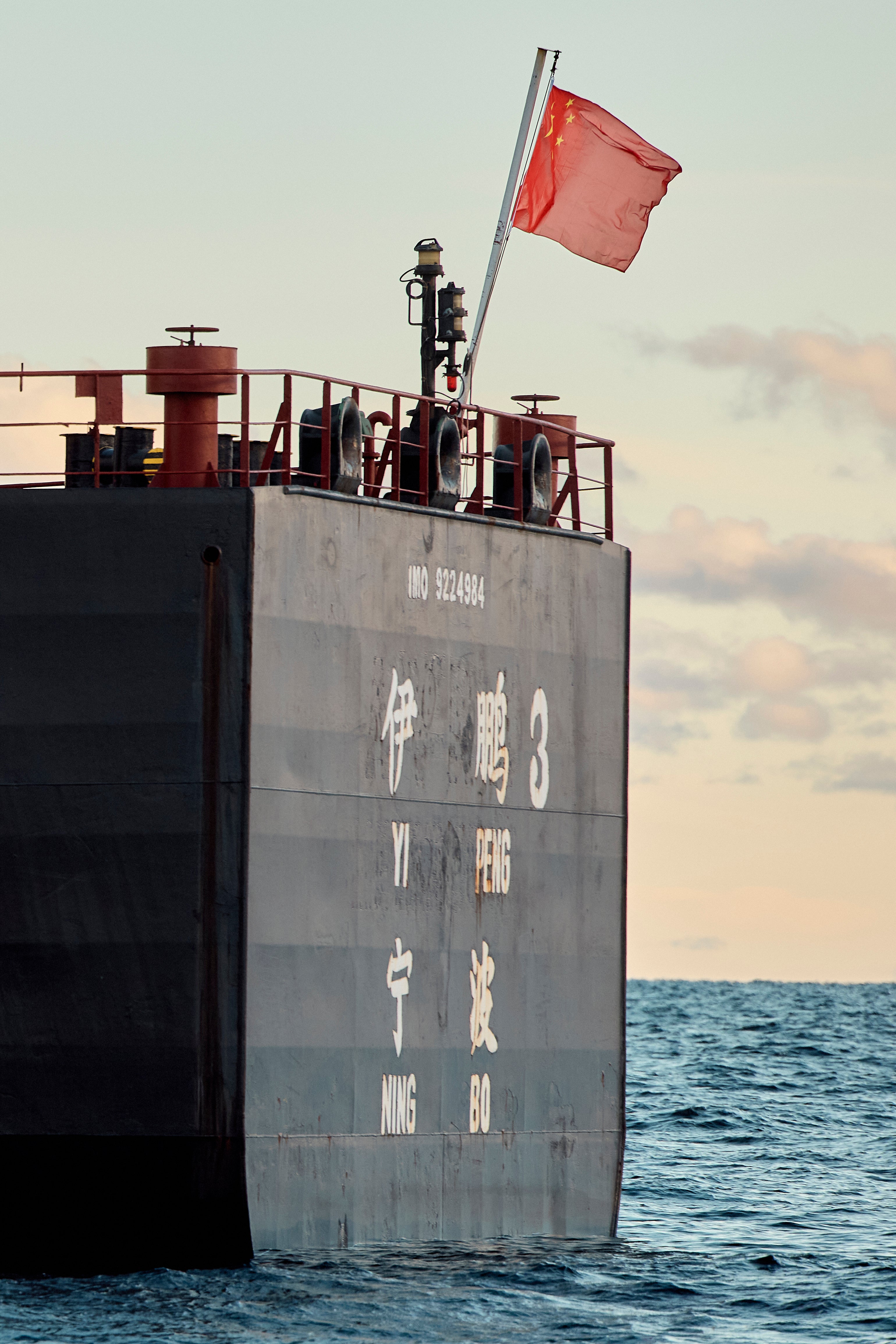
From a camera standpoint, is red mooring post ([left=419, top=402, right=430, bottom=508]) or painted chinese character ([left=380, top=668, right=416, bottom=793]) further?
red mooring post ([left=419, top=402, right=430, bottom=508])

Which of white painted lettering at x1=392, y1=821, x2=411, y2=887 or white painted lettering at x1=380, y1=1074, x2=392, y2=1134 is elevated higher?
white painted lettering at x1=392, y1=821, x2=411, y2=887

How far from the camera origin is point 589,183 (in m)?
23.1

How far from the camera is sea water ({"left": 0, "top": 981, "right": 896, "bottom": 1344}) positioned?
16.3 meters

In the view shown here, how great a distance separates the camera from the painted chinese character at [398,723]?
18500mm

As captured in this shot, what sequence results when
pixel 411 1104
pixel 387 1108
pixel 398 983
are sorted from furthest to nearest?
1. pixel 411 1104
2. pixel 398 983
3. pixel 387 1108

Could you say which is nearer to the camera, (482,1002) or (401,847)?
(401,847)

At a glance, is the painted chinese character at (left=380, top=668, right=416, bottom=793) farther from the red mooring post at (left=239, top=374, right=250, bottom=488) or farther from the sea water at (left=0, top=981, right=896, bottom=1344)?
the sea water at (left=0, top=981, right=896, bottom=1344)

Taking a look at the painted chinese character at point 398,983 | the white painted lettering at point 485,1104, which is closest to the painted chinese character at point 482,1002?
the white painted lettering at point 485,1104

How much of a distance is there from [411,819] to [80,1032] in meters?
3.33

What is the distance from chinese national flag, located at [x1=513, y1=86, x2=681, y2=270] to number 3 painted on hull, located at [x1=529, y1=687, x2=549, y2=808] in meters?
5.07

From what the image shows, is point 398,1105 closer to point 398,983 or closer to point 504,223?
point 398,983

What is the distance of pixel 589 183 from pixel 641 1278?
10569 mm

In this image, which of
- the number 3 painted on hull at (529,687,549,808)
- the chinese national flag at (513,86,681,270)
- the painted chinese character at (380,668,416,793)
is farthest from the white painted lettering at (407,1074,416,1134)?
the chinese national flag at (513,86,681,270)

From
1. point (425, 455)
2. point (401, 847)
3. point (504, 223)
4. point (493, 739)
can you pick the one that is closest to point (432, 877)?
point (401, 847)
